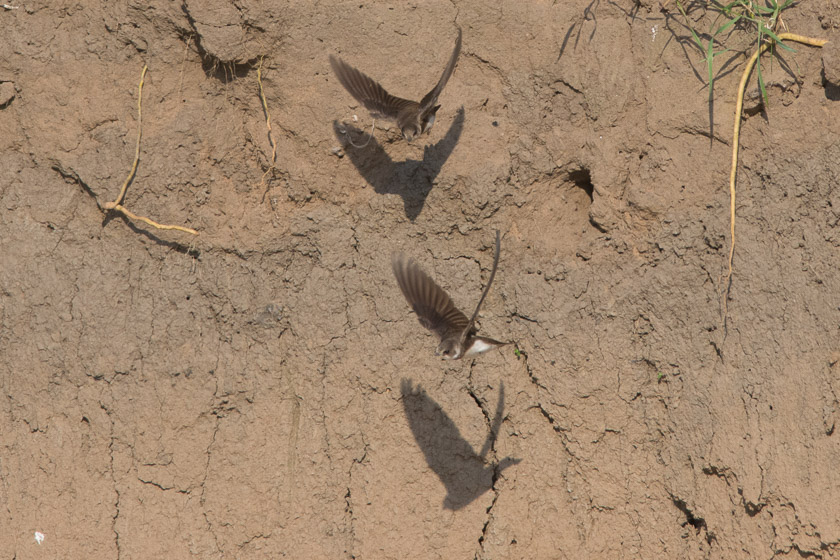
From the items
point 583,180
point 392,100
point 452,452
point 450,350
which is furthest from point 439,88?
point 452,452

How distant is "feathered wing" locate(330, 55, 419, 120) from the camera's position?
3053 millimetres

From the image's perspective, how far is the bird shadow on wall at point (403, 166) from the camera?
3.27 metres

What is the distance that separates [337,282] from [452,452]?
2.72 feet

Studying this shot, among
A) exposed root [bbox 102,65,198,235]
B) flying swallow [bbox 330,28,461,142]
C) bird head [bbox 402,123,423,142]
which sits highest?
flying swallow [bbox 330,28,461,142]

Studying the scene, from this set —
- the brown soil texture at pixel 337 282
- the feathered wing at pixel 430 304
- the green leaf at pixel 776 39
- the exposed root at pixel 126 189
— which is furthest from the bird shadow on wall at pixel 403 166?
the green leaf at pixel 776 39

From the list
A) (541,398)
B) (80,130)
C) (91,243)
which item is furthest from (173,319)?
(541,398)

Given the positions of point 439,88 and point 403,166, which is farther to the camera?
point 403,166

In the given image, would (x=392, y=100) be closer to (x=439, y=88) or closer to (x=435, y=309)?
(x=439, y=88)

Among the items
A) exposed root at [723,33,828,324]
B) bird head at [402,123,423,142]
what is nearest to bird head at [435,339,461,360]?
bird head at [402,123,423,142]

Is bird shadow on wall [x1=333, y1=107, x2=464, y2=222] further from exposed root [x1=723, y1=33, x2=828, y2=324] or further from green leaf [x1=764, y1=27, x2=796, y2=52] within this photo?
green leaf [x1=764, y1=27, x2=796, y2=52]

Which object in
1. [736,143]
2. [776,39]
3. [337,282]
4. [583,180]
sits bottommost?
[337,282]

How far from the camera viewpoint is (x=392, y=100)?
306 centimetres

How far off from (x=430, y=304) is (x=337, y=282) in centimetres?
43

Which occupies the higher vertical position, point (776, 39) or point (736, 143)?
point (776, 39)
